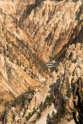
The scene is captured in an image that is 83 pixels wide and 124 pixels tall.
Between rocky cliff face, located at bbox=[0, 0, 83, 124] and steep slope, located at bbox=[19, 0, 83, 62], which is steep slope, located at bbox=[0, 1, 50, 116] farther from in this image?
steep slope, located at bbox=[19, 0, 83, 62]

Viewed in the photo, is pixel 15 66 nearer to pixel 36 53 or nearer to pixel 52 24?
pixel 36 53

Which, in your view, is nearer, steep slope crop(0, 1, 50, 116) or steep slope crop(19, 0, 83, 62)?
steep slope crop(0, 1, 50, 116)

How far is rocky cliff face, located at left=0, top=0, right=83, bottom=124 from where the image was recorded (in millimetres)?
60750

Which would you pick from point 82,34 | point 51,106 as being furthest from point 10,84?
point 82,34

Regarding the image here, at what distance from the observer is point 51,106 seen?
162ft

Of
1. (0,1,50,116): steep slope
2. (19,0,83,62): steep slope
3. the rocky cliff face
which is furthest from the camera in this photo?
(19,0,83,62): steep slope

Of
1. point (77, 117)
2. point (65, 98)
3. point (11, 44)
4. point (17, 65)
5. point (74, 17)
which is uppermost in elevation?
point (74, 17)

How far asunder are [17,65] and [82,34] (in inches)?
1506

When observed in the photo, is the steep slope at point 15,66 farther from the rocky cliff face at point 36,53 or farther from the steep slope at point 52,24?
the steep slope at point 52,24

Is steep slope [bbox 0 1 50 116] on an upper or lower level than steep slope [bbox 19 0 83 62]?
lower

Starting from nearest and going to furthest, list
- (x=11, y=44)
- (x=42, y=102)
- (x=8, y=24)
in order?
(x=42, y=102) < (x=11, y=44) < (x=8, y=24)

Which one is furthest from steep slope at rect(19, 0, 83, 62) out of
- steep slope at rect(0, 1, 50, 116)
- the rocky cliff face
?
steep slope at rect(0, 1, 50, 116)

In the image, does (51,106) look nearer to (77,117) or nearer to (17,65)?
(77,117)

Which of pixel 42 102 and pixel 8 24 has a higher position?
pixel 8 24
